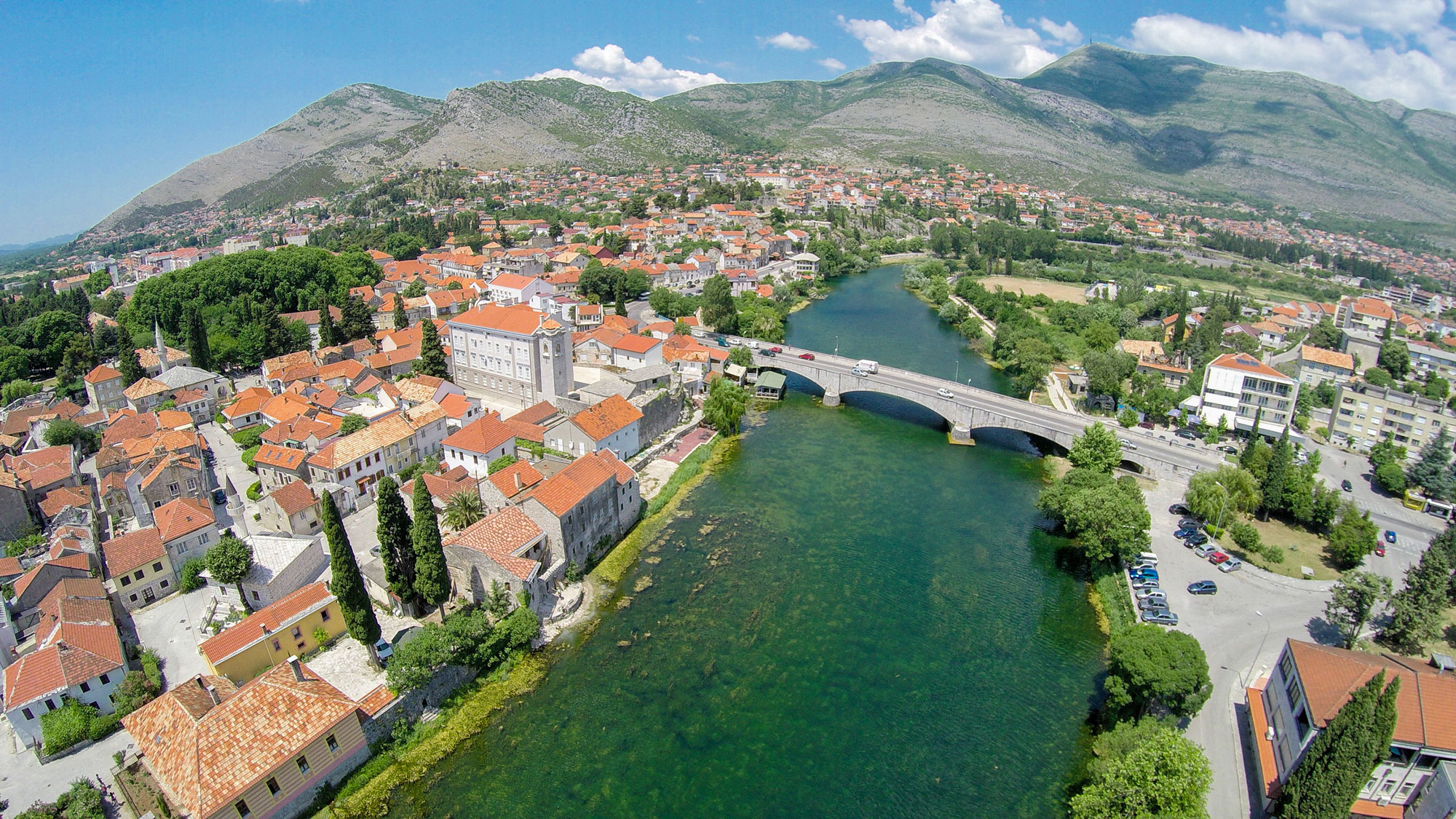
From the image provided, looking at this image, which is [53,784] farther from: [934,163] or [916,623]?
[934,163]

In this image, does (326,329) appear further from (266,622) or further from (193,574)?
(266,622)

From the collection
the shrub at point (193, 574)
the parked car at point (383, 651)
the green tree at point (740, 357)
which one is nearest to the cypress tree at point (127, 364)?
the shrub at point (193, 574)

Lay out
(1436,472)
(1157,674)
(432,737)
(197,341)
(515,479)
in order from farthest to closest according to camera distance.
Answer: (197,341), (1436,472), (515,479), (432,737), (1157,674)

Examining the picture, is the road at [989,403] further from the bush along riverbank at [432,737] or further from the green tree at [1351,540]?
the bush along riverbank at [432,737]

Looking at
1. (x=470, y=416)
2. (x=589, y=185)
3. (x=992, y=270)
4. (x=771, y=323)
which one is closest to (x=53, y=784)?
(x=470, y=416)

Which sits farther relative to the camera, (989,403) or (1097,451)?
(989,403)

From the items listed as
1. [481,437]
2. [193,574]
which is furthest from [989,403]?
[193,574]
